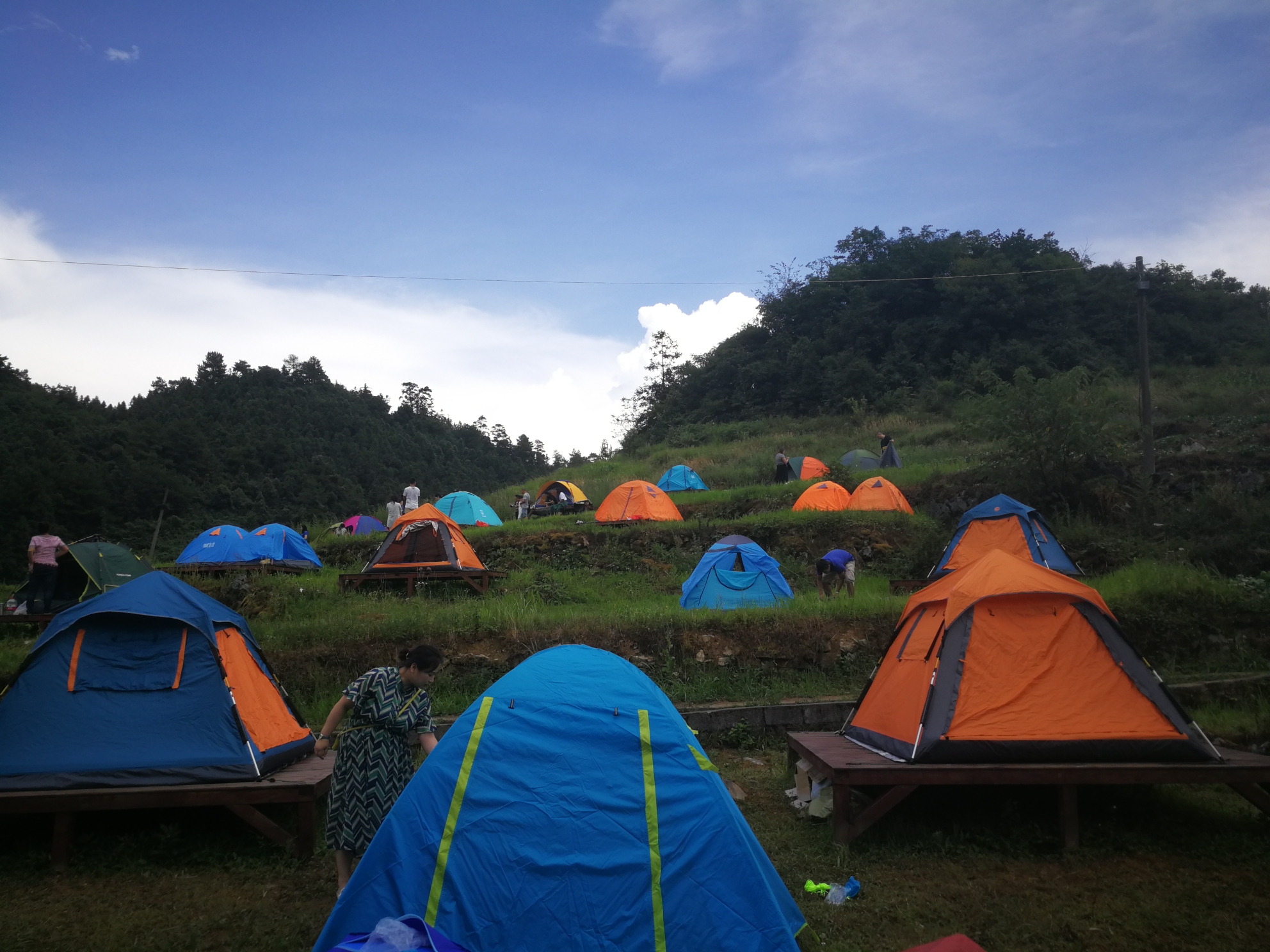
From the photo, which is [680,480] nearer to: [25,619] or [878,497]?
[878,497]

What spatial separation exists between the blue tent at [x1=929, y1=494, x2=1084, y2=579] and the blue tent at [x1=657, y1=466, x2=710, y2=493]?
13.9 meters

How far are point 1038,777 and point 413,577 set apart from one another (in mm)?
10616

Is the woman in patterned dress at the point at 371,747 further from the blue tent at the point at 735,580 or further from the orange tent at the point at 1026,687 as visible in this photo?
the blue tent at the point at 735,580

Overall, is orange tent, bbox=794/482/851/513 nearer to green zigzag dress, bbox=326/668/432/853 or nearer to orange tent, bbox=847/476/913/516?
orange tent, bbox=847/476/913/516

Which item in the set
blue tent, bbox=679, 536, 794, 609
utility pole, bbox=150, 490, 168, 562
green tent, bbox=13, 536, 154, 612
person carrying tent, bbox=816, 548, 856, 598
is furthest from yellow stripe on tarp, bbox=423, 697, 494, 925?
utility pole, bbox=150, 490, 168, 562

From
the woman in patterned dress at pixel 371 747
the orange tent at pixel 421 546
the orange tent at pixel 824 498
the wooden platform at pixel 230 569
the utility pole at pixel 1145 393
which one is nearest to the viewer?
the woman in patterned dress at pixel 371 747

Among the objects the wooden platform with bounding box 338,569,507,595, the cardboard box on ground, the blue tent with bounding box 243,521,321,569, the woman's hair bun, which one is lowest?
the cardboard box on ground

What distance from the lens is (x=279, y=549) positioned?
57.2 ft

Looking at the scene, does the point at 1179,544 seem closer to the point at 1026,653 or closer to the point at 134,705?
the point at 1026,653

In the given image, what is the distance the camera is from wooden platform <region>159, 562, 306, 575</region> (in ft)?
50.8

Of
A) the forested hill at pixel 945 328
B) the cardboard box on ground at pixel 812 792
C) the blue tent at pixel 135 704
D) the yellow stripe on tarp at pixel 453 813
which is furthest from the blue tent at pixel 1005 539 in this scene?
the forested hill at pixel 945 328

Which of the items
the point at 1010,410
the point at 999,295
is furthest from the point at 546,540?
the point at 999,295

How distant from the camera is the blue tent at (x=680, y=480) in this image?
26.4m

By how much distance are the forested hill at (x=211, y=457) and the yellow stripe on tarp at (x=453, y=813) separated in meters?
23.8
